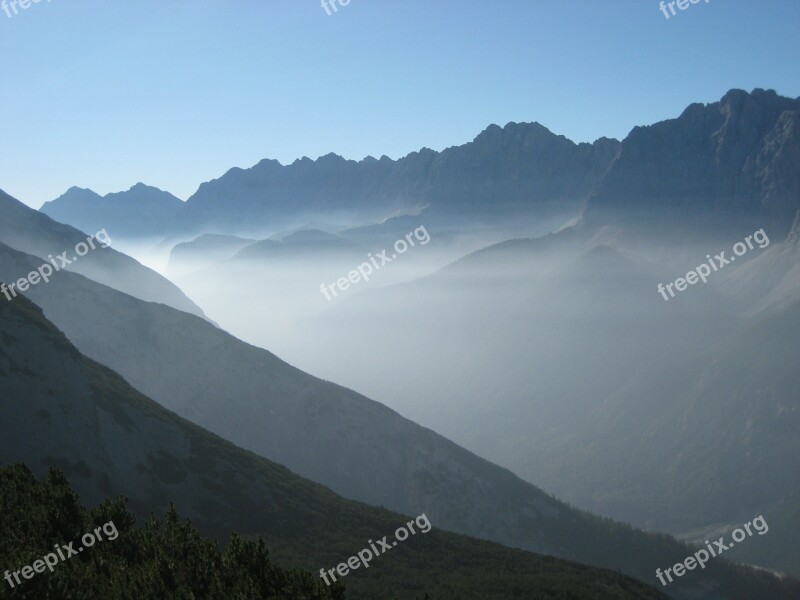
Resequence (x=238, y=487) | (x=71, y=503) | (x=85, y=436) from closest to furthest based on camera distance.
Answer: (x=71, y=503) < (x=85, y=436) < (x=238, y=487)

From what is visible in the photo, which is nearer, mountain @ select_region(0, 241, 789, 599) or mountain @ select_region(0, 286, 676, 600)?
mountain @ select_region(0, 286, 676, 600)

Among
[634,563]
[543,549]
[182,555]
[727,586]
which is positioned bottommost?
[727,586]

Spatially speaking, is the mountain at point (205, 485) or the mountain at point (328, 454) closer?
the mountain at point (205, 485)

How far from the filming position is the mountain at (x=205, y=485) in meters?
97.1

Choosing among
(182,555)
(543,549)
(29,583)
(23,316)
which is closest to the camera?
(29,583)

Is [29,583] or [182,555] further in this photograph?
[182,555]

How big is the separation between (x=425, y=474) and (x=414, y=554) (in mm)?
81554

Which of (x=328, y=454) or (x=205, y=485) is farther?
(x=328, y=454)

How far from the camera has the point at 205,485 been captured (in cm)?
11569

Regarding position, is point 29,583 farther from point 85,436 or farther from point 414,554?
point 414,554

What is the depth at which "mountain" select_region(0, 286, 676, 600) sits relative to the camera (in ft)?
318

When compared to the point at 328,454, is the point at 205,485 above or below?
below

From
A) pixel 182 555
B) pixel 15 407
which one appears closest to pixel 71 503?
pixel 182 555

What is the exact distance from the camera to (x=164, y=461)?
376ft
